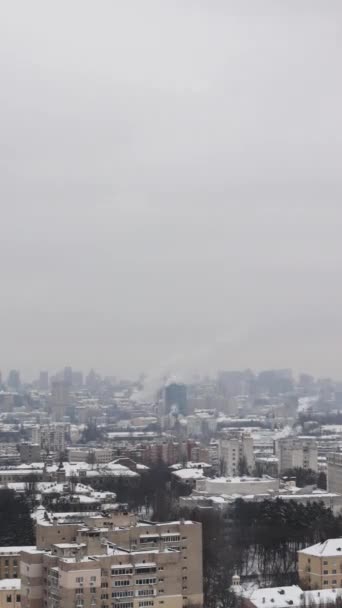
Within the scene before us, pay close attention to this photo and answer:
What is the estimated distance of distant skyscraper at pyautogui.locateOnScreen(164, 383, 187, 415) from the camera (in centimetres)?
4831

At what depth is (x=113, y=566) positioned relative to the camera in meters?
13.7

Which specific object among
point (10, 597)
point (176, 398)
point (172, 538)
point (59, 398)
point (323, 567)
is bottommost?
point (10, 597)

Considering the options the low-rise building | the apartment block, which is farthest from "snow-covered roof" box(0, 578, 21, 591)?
the apartment block

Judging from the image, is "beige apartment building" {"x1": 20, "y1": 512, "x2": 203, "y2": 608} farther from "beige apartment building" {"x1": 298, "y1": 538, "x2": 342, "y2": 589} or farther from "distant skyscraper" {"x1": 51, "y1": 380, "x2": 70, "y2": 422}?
"distant skyscraper" {"x1": 51, "y1": 380, "x2": 70, "y2": 422}

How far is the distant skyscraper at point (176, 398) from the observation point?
48.3 metres

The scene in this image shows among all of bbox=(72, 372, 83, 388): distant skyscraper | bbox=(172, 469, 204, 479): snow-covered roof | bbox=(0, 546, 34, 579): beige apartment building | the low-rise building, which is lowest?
bbox=(0, 546, 34, 579): beige apartment building

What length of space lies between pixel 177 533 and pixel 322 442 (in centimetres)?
2400

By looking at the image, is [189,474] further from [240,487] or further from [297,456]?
[297,456]

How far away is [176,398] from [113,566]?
1407 inches

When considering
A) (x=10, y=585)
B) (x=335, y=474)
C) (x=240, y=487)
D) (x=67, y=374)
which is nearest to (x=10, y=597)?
(x=10, y=585)

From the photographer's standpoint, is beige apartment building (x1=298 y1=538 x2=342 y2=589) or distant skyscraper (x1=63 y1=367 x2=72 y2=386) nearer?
beige apartment building (x1=298 y1=538 x2=342 y2=589)

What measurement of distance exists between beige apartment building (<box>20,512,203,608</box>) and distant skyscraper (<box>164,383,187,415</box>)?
32621 mm

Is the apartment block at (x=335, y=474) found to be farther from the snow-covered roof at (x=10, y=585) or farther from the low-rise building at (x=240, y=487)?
the snow-covered roof at (x=10, y=585)

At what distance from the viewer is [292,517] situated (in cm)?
2020
